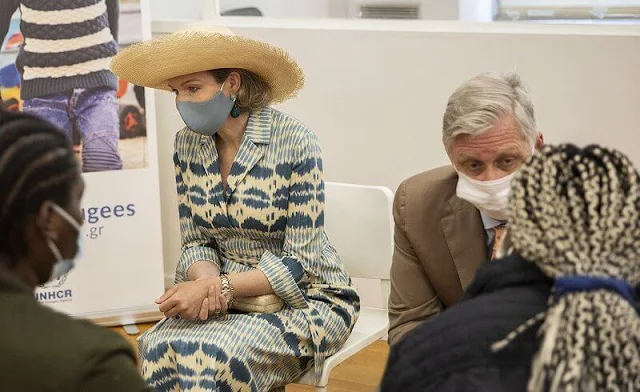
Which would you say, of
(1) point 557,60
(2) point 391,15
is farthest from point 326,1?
(1) point 557,60

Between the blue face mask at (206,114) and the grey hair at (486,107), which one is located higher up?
the grey hair at (486,107)

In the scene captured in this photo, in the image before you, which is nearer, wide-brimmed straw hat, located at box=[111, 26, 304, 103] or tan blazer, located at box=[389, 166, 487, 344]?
tan blazer, located at box=[389, 166, 487, 344]

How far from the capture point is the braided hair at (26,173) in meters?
1.25

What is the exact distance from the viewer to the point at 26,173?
1254 mm

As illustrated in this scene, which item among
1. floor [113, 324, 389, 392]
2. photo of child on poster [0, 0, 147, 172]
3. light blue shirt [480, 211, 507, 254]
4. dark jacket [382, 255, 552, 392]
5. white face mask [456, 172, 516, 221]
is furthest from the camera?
photo of child on poster [0, 0, 147, 172]

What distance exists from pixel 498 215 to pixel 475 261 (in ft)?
0.49

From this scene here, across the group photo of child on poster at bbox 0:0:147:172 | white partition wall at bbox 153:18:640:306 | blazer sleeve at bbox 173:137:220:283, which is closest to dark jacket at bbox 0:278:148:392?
blazer sleeve at bbox 173:137:220:283

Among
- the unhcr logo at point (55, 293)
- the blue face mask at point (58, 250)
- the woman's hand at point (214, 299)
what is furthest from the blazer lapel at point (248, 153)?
the unhcr logo at point (55, 293)

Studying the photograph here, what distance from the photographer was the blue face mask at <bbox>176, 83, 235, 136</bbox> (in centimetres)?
289

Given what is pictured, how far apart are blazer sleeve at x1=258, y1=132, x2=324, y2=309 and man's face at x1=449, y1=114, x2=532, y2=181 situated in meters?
0.58

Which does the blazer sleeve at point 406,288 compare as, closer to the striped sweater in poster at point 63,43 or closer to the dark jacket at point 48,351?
the dark jacket at point 48,351

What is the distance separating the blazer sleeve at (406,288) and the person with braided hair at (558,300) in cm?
117

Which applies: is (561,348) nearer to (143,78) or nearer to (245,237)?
(245,237)

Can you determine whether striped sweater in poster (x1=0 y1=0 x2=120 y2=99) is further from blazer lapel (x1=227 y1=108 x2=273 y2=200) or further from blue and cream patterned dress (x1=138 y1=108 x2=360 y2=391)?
blazer lapel (x1=227 y1=108 x2=273 y2=200)
